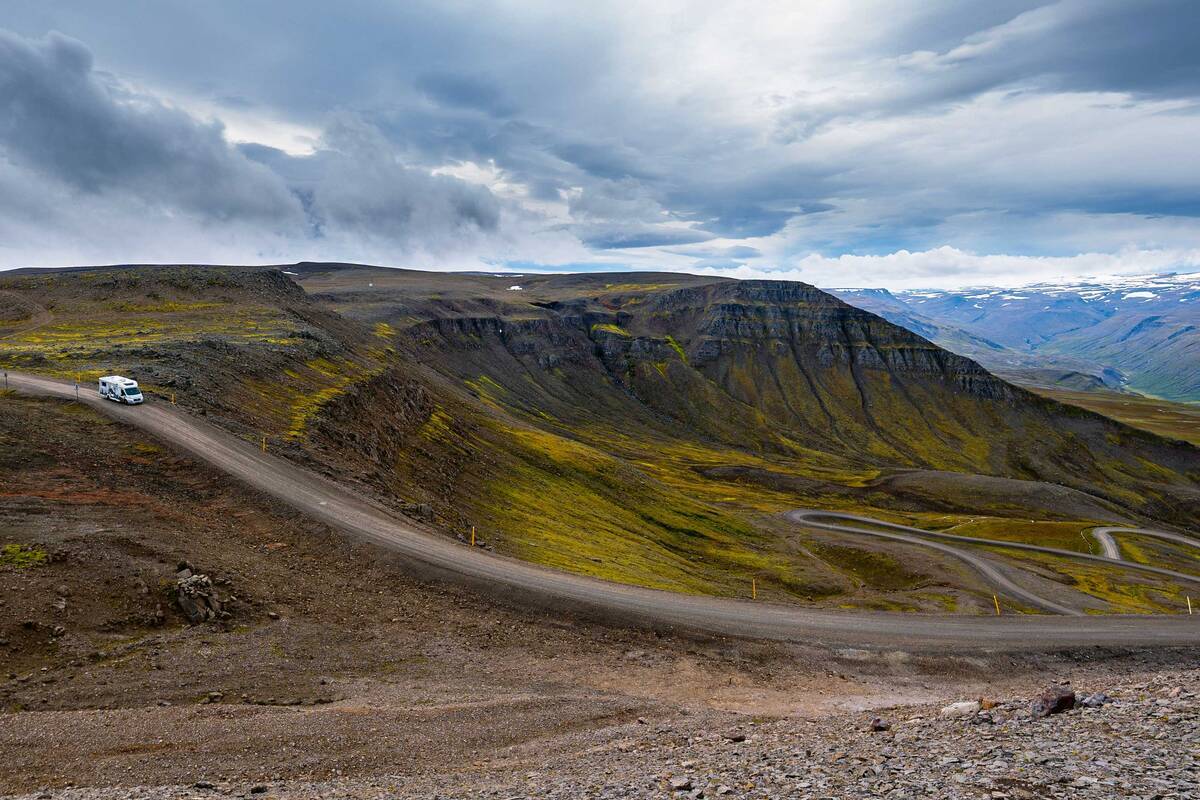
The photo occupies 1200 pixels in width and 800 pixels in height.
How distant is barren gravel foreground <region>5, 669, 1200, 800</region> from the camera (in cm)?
1255

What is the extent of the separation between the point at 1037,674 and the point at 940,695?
308 inches

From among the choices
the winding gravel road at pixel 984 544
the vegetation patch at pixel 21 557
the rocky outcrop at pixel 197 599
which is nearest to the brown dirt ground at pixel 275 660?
the vegetation patch at pixel 21 557

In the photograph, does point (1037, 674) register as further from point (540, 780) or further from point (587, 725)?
point (540, 780)

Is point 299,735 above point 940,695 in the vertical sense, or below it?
above

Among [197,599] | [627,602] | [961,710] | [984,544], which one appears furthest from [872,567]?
[197,599]

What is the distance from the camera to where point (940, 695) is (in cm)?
2850

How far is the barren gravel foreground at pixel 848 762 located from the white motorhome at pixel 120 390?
32428mm

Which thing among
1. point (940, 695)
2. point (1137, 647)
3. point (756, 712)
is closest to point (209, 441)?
point (756, 712)

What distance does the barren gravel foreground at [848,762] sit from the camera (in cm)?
1255

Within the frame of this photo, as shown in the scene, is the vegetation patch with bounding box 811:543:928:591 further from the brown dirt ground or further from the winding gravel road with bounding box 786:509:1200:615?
the brown dirt ground

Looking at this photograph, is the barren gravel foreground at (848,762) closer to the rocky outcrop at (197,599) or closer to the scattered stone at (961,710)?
the scattered stone at (961,710)

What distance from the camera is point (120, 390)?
42.9 metres

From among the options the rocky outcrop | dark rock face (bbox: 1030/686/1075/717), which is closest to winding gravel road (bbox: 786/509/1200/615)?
dark rock face (bbox: 1030/686/1075/717)

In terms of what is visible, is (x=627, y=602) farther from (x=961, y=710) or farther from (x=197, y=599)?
(x=197, y=599)
